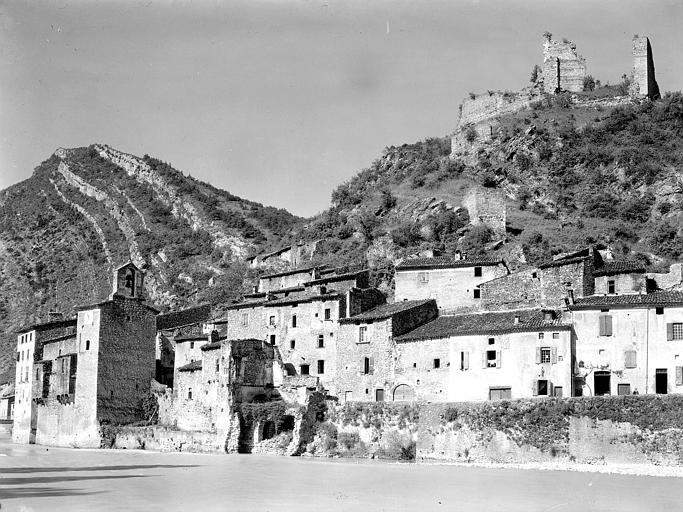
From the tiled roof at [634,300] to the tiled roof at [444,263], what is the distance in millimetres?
10886

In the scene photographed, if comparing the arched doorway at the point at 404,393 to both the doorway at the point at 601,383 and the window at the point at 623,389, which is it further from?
the window at the point at 623,389

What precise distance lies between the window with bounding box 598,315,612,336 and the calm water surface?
10.9m

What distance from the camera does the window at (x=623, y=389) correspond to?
169ft

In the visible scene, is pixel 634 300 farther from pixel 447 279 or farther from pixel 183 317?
pixel 183 317

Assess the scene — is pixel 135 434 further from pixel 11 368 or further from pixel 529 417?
pixel 11 368

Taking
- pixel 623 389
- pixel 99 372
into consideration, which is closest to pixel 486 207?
pixel 623 389

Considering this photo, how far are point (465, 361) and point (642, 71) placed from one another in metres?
56.3

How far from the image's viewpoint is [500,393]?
53.6 metres

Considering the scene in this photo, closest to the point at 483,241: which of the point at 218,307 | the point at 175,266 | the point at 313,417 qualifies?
the point at 218,307

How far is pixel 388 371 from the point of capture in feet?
193

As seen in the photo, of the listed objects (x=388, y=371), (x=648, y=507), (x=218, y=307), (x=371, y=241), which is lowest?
(x=648, y=507)

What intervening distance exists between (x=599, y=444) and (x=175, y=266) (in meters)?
72.9

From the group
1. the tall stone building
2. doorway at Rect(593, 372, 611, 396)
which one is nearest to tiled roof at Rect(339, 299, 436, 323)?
doorway at Rect(593, 372, 611, 396)

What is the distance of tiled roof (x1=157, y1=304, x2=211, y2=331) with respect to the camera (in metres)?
75.1
